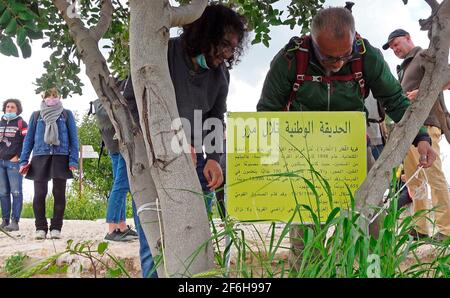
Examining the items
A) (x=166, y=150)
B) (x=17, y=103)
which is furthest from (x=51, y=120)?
(x=166, y=150)

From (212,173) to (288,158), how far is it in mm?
493

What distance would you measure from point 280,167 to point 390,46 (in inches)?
159

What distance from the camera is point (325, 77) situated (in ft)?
10.7

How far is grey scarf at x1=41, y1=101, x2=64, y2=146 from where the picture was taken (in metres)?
7.09

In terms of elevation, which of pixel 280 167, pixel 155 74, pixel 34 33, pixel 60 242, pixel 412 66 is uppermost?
pixel 412 66

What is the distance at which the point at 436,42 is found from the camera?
285 cm

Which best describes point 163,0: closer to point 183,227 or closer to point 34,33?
point 34,33

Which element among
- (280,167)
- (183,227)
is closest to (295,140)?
(280,167)

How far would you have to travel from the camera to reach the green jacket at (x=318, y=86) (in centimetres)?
325

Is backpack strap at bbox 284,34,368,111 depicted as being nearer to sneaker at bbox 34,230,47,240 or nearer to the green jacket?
the green jacket

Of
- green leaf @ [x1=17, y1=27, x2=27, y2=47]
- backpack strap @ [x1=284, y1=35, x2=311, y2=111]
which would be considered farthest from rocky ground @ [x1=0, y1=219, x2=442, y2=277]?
green leaf @ [x1=17, y1=27, x2=27, y2=47]

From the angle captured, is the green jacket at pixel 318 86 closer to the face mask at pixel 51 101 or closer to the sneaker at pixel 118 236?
the sneaker at pixel 118 236

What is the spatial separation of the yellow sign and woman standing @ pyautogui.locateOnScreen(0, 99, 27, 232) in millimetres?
6080
